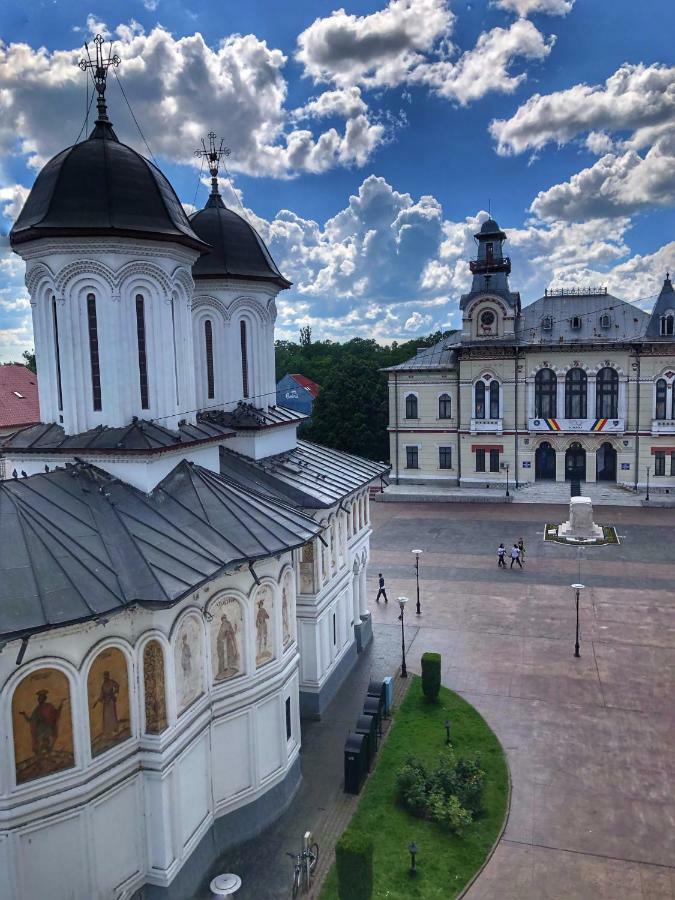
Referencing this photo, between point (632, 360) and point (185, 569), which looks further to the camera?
point (632, 360)

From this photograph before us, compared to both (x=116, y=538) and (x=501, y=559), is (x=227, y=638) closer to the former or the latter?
(x=116, y=538)

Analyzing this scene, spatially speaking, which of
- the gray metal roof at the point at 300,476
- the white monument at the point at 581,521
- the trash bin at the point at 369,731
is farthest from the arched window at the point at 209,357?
the white monument at the point at 581,521

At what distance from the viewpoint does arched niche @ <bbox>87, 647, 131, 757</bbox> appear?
1093 centimetres

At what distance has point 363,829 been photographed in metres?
13.8

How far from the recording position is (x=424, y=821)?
13992 millimetres

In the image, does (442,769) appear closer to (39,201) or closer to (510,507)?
(39,201)

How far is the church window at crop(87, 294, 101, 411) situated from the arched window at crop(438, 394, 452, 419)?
37865 mm

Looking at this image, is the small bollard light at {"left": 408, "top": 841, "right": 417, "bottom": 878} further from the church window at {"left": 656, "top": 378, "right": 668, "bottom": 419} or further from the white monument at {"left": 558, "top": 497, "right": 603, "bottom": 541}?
the church window at {"left": 656, "top": 378, "right": 668, "bottom": 419}

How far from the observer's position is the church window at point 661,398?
151ft

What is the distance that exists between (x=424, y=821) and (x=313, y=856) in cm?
258

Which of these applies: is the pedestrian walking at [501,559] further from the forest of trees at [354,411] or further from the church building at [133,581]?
the forest of trees at [354,411]

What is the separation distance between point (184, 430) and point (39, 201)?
18.7 feet

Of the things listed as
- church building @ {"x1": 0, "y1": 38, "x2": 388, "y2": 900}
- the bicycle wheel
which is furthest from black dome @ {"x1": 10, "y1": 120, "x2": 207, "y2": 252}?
the bicycle wheel

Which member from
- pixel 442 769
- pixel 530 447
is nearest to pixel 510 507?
pixel 530 447
